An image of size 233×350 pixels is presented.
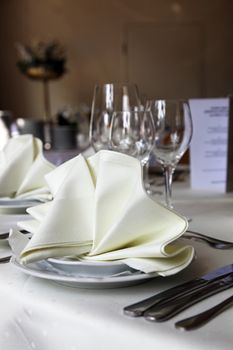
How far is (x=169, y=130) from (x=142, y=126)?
101 millimetres

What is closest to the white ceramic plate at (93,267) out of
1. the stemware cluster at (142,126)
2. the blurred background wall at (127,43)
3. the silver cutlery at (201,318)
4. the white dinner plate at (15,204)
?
the silver cutlery at (201,318)

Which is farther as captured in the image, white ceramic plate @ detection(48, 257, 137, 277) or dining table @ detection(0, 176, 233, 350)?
white ceramic plate @ detection(48, 257, 137, 277)

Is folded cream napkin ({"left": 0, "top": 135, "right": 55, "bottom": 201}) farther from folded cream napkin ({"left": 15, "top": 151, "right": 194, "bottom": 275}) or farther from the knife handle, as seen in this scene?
the knife handle

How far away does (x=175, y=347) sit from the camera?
0.52 meters

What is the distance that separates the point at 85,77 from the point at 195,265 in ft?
20.0

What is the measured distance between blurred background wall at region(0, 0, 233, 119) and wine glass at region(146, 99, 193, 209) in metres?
5.06

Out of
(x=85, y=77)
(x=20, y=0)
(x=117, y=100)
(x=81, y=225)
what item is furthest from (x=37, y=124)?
(x=20, y=0)

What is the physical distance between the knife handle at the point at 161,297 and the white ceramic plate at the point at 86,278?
28mm

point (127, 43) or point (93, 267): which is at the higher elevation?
point (127, 43)

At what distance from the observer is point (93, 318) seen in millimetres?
586

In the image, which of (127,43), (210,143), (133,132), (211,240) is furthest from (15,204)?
(127,43)

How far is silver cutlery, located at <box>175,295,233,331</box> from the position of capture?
545mm

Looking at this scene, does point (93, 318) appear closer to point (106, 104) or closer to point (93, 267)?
point (93, 267)

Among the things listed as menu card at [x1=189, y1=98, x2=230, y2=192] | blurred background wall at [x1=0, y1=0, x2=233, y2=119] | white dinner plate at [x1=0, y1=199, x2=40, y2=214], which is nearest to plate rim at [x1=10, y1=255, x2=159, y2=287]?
white dinner plate at [x1=0, y1=199, x2=40, y2=214]
